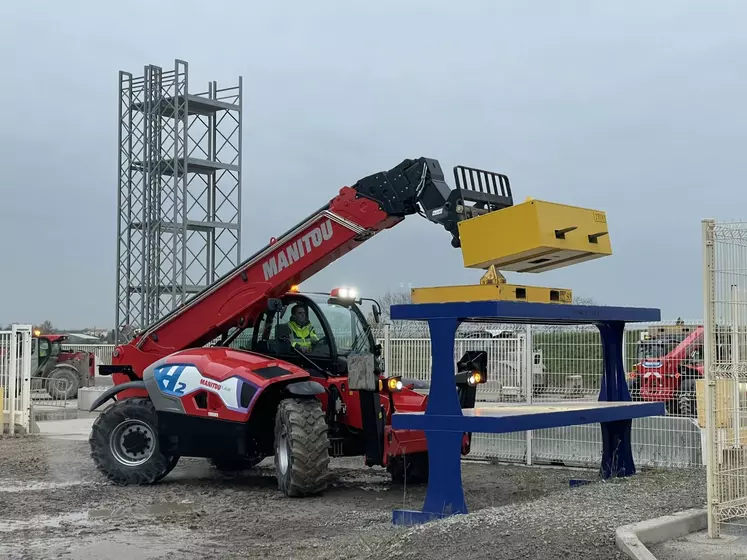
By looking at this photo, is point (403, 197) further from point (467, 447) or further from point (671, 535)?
point (671, 535)

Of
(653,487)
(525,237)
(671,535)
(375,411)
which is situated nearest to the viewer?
(671,535)

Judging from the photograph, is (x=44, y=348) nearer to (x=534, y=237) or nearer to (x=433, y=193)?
(x=433, y=193)

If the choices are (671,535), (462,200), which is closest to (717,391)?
(671,535)

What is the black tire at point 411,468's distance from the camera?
34.1 ft

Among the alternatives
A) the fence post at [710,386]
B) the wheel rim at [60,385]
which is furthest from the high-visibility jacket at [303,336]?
the wheel rim at [60,385]

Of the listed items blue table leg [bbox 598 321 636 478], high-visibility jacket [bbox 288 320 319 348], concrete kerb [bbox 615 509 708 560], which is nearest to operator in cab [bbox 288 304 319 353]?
high-visibility jacket [bbox 288 320 319 348]

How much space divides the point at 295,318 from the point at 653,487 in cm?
441

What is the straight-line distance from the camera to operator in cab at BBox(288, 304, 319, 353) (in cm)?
1039

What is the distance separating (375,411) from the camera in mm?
9273

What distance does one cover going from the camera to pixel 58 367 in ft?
84.6

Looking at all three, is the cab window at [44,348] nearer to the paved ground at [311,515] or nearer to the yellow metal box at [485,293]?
the paved ground at [311,515]

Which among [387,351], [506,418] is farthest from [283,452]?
[387,351]

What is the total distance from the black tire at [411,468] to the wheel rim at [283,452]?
1435 mm

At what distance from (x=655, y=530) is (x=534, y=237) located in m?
2.32
